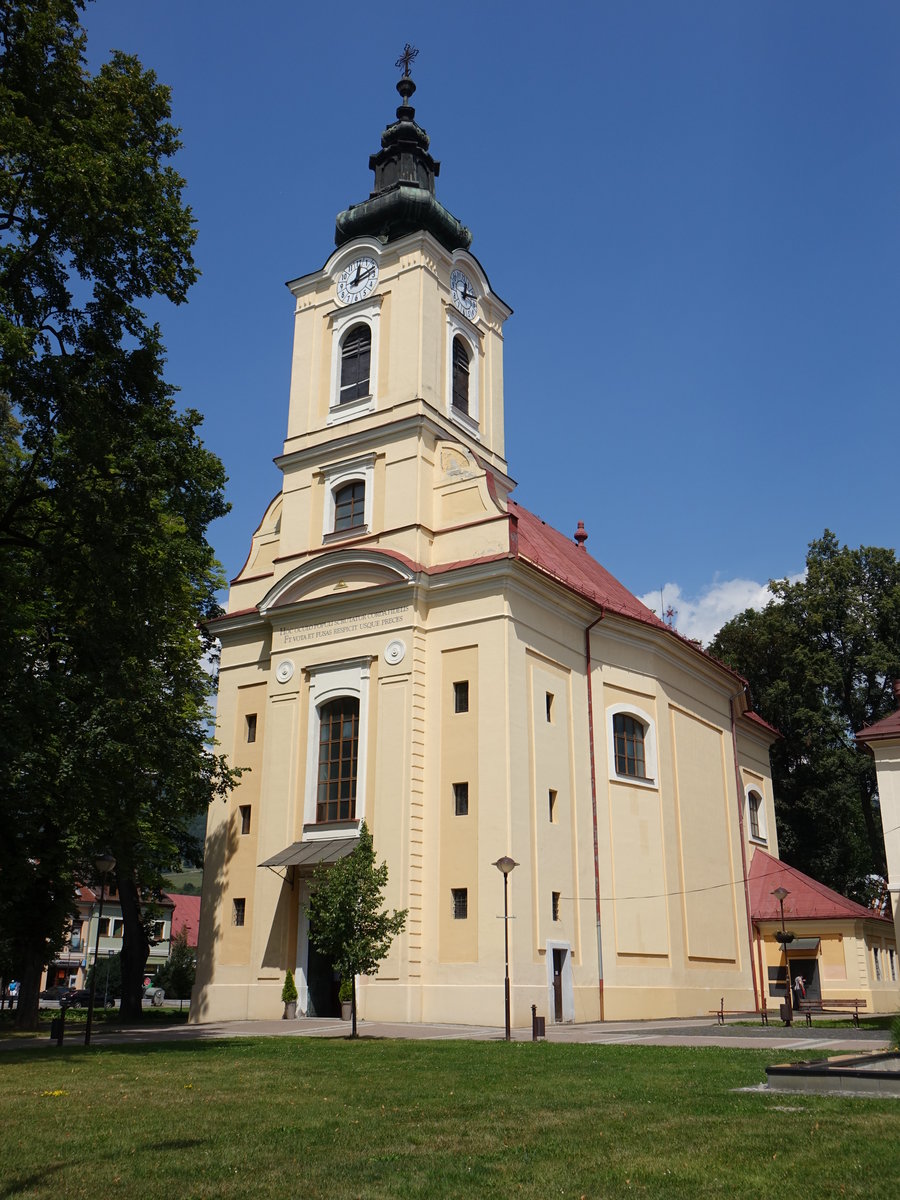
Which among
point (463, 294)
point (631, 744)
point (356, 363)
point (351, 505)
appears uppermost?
point (463, 294)

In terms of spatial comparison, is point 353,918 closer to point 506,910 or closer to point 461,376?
point 506,910

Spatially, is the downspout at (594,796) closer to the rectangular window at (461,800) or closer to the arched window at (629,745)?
the arched window at (629,745)

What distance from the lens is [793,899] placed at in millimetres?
35250

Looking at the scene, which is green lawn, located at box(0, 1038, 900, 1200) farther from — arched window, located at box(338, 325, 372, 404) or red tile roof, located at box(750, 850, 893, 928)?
red tile roof, located at box(750, 850, 893, 928)

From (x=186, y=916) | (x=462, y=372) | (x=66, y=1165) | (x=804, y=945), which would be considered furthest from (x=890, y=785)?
(x=186, y=916)

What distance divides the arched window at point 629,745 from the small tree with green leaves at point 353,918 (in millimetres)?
10451

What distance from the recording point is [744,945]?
111 ft

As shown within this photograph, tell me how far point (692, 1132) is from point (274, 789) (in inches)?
826

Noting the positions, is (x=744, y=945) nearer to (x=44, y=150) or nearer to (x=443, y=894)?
(x=443, y=894)

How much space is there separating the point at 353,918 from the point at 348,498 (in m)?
13.7

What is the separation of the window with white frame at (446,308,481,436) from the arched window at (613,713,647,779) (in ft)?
32.8

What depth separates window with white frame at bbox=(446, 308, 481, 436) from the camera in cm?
3194

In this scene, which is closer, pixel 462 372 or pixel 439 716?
pixel 439 716

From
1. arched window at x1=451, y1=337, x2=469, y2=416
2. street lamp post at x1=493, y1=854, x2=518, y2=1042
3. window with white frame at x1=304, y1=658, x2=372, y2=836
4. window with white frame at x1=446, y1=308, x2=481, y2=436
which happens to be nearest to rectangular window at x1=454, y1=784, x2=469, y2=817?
window with white frame at x1=304, y1=658, x2=372, y2=836
